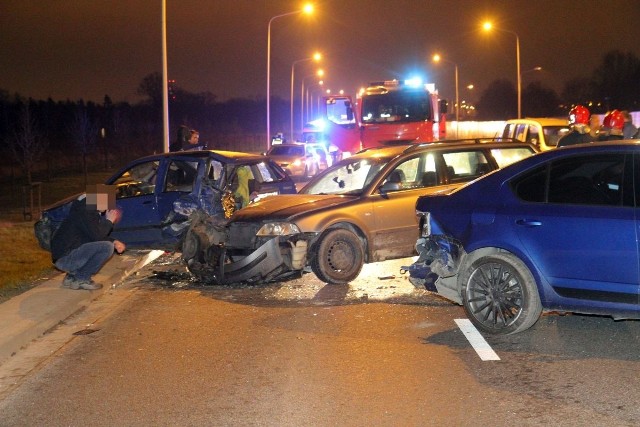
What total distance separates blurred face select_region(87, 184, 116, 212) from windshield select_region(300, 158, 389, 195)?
116 inches

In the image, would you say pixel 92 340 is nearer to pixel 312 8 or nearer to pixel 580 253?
pixel 580 253

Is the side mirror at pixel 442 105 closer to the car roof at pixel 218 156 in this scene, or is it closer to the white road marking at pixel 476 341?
the car roof at pixel 218 156

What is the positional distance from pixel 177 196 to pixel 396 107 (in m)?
14.8

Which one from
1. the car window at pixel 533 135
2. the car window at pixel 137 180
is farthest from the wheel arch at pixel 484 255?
the car window at pixel 533 135

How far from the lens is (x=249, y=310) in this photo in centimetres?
906

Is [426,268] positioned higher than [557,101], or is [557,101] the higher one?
[557,101]

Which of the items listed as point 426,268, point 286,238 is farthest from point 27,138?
point 426,268

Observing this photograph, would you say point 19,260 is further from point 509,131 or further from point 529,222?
point 509,131

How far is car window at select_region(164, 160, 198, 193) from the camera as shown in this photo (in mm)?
13031

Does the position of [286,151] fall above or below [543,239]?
above

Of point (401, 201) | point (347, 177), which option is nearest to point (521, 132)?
point (347, 177)

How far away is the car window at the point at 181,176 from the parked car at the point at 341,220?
6.80ft

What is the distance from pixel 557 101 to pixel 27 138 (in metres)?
82.4

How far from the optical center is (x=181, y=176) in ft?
43.2
